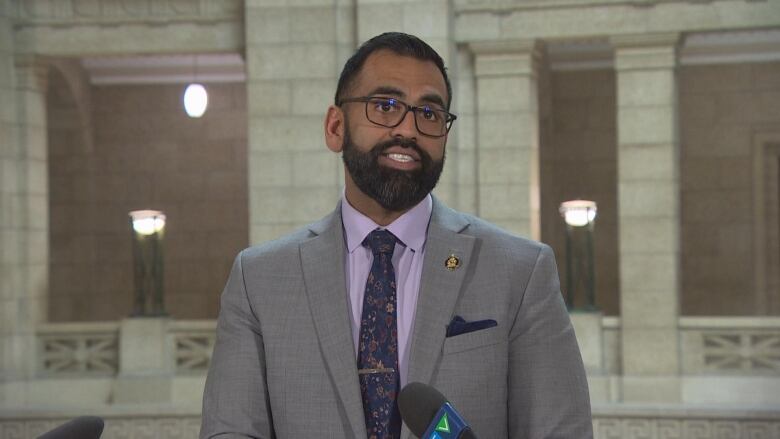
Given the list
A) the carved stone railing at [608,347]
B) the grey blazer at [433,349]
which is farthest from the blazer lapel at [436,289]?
the carved stone railing at [608,347]

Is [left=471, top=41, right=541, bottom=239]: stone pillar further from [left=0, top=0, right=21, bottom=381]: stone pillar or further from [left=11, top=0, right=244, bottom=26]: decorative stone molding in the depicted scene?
[left=0, top=0, right=21, bottom=381]: stone pillar

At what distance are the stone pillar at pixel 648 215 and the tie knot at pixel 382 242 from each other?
34.0 feet

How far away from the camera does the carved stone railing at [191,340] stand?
42.5 feet

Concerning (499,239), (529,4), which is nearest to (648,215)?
(529,4)

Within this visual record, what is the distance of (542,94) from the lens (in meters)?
16.7

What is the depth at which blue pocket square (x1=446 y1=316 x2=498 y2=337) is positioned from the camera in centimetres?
217

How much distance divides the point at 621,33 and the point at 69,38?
236 inches

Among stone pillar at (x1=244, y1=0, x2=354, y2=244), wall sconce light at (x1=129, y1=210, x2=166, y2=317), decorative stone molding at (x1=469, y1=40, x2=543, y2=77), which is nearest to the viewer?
decorative stone molding at (x1=469, y1=40, x2=543, y2=77)

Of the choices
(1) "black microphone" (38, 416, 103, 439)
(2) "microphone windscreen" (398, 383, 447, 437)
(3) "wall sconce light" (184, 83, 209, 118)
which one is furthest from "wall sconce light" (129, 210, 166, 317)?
(1) "black microphone" (38, 416, 103, 439)

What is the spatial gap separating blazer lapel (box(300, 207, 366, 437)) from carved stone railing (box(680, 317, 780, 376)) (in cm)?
1032

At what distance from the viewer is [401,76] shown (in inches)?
86.8

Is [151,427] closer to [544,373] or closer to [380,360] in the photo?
[380,360]

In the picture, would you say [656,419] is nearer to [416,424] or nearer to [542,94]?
[542,94]

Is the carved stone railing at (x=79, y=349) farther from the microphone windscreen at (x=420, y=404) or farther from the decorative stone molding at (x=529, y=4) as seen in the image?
the microphone windscreen at (x=420, y=404)
